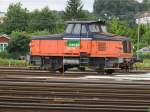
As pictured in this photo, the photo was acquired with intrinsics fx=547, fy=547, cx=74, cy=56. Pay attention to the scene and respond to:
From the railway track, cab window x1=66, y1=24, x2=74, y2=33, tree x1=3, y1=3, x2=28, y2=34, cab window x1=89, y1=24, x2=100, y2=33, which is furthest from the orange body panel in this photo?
tree x1=3, y1=3, x2=28, y2=34

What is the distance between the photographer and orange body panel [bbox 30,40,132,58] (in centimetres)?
2655

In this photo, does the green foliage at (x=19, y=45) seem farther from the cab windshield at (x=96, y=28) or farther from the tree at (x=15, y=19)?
the cab windshield at (x=96, y=28)

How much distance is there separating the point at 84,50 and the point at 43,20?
67.7 m

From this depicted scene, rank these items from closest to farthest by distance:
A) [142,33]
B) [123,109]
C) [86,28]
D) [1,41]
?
[123,109] < [86,28] < [1,41] < [142,33]

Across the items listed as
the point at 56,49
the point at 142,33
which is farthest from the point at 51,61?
the point at 142,33

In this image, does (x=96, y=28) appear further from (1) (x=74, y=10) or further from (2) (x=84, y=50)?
(1) (x=74, y=10)

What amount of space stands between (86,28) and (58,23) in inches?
2580

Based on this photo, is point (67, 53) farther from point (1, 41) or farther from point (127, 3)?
point (127, 3)

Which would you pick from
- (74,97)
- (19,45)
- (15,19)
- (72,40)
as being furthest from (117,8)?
(74,97)

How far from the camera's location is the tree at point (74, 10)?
98.6m

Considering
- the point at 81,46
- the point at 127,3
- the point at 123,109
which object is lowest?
the point at 123,109

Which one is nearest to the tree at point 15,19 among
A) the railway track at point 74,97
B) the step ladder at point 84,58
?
the step ladder at point 84,58

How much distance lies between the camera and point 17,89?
1559 centimetres

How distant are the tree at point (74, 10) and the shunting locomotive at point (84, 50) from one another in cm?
7032
